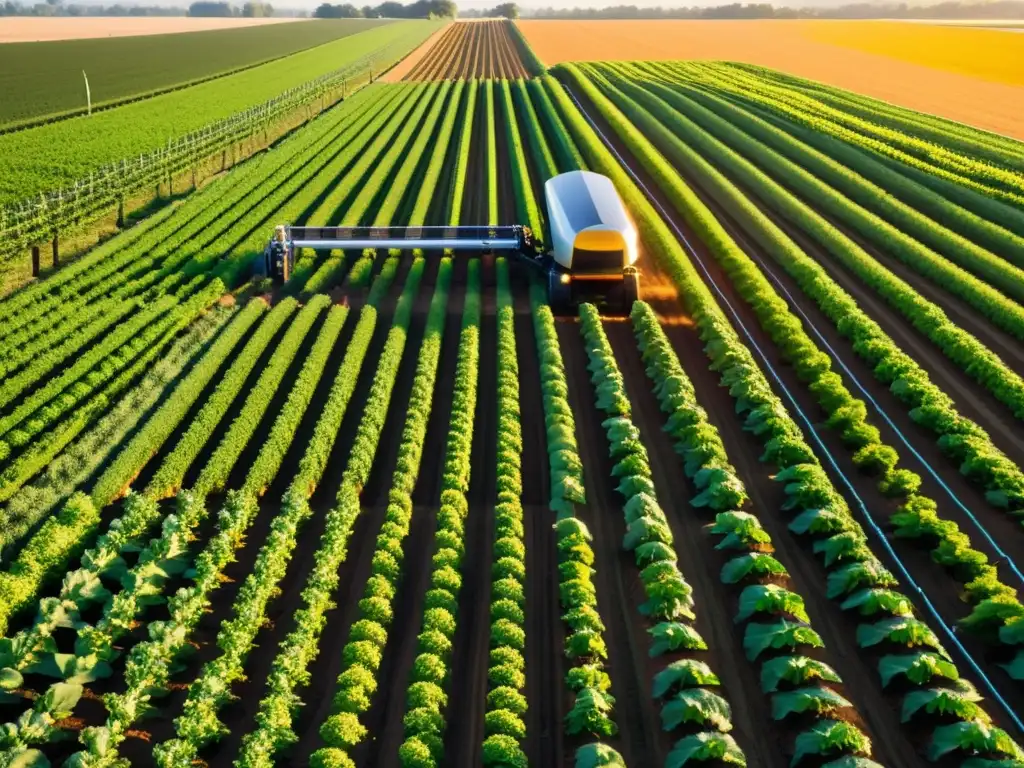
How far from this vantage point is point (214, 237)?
96.7 feet

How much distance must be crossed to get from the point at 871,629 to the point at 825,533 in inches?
97.2

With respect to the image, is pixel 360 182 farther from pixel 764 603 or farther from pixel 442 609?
pixel 764 603

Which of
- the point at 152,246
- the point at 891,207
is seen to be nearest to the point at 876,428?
the point at 891,207

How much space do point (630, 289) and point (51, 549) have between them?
16555 mm

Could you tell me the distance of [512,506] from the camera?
15.2 metres

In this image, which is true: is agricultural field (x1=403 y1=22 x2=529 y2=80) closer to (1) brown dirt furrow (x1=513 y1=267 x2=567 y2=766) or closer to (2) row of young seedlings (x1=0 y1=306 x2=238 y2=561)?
(2) row of young seedlings (x1=0 y1=306 x2=238 y2=561)

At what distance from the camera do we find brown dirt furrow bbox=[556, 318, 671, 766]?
453 inches

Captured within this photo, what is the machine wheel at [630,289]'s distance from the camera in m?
24.1

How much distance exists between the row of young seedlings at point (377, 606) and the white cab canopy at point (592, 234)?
22.0 feet

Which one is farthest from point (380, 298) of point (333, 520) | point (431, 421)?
point (333, 520)

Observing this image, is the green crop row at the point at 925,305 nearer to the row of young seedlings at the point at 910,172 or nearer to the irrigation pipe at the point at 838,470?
the row of young seedlings at the point at 910,172

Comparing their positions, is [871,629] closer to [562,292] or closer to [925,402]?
[925,402]

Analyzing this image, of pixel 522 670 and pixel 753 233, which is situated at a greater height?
pixel 753 233

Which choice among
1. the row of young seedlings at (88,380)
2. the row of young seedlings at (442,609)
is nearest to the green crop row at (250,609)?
the row of young seedlings at (442,609)
